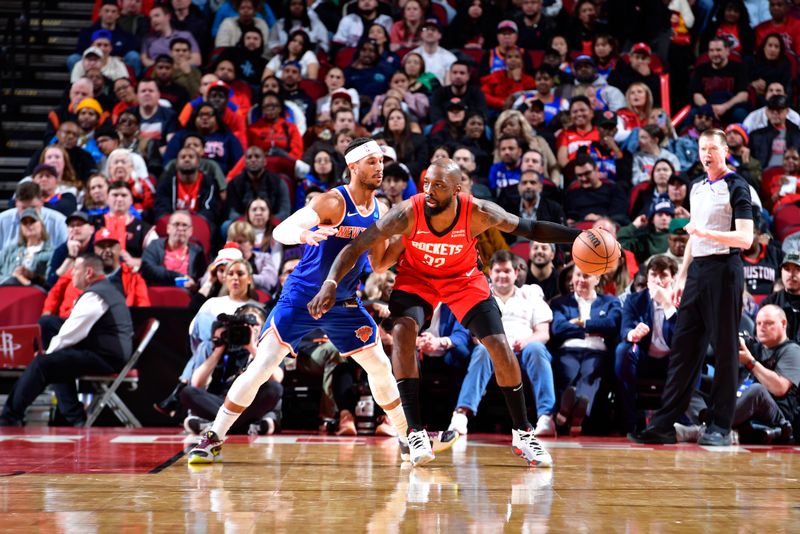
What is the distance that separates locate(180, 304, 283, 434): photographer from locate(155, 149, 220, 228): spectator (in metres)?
3.01

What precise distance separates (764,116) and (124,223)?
7.42 meters

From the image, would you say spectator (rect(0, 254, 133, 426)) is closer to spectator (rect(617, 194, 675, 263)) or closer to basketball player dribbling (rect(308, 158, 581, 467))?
basketball player dribbling (rect(308, 158, 581, 467))

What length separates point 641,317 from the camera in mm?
8266

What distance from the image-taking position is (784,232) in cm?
991

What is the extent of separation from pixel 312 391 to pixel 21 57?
9082mm

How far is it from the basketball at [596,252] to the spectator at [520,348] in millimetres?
2605

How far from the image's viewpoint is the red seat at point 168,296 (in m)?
9.12

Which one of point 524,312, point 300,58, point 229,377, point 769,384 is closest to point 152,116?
point 300,58

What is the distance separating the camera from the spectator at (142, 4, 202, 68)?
13.6 metres

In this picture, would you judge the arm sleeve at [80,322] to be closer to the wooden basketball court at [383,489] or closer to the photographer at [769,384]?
the wooden basketball court at [383,489]

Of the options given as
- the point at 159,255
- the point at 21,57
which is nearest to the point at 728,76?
the point at 159,255

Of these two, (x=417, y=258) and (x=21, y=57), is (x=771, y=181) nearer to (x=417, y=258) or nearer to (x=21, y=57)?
(x=417, y=258)

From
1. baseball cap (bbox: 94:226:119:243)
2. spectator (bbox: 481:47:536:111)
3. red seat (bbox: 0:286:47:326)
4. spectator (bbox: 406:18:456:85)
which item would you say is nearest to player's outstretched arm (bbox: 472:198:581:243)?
baseball cap (bbox: 94:226:119:243)

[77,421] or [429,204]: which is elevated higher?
[429,204]
